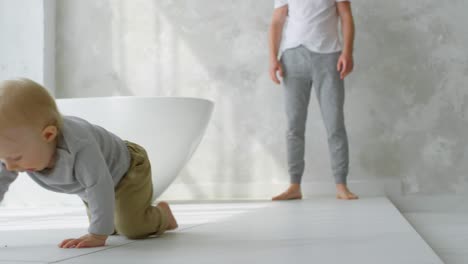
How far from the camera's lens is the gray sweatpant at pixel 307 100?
280cm

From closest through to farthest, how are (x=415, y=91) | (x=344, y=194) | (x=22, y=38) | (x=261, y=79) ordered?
1. (x=344, y=194)
2. (x=415, y=91)
3. (x=261, y=79)
4. (x=22, y=38)

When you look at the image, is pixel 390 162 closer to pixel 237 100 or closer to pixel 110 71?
pixel 237 100

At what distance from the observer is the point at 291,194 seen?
2834 mm

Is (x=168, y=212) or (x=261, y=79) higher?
(x=261, y=79)

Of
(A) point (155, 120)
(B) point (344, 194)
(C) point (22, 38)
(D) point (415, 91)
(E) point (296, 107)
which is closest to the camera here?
(A) point (155, 120)

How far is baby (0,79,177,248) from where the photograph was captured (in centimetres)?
121

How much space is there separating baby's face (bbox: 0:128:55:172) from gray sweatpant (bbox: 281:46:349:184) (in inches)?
67.6

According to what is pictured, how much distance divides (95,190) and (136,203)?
24 centimetres

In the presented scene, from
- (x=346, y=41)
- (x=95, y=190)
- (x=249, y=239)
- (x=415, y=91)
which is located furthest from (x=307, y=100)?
(x=95, y=190)

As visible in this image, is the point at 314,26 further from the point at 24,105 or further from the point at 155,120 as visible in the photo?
the point at 24,105

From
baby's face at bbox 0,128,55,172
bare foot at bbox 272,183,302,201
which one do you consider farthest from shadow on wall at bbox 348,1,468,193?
baby's face at bbox 0,128,55,172

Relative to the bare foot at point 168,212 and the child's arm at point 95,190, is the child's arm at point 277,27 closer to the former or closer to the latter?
the bare foot at point 168,212

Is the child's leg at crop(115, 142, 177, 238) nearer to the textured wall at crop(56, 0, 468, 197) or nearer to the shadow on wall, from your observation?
the textured wall at crop(56, 0, 468, 197)

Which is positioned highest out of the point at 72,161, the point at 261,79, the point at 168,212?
the point at 72,161
